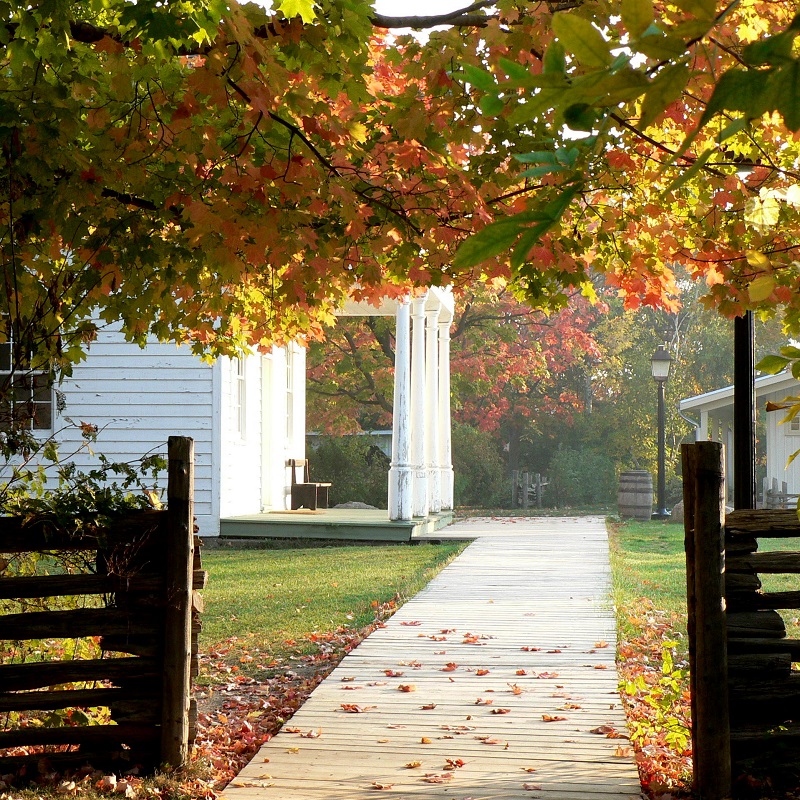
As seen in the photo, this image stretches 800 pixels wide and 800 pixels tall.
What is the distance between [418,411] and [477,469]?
16.6 metres

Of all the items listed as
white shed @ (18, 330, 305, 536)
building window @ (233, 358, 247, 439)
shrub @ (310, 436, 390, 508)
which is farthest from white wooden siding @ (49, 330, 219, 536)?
shrub @ (310, 436, 390, 508)

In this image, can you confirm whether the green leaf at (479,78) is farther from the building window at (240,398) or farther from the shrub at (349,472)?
the shrub at (349,472)

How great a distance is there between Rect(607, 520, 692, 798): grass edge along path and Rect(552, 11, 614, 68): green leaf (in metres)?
4.35

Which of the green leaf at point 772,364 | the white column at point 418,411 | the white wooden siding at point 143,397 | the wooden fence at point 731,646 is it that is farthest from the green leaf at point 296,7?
the white column at point 418,411

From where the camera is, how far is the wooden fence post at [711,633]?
457 centimetres

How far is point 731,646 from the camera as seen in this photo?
15.4 feet

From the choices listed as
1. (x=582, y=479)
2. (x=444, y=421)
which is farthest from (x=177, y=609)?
(x=582, y=479)

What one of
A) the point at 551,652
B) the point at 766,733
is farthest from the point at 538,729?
the point at 551,652

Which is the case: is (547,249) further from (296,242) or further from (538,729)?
(538,729)

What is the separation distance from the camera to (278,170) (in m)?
4.92

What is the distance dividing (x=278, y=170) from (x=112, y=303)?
6.70ft

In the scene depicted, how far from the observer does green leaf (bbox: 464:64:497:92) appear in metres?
0.98

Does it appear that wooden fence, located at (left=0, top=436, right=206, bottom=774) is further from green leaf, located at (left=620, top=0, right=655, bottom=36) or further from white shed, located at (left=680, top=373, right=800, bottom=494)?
white shed, located at (left=680, top=373, right=800, bottom=494)

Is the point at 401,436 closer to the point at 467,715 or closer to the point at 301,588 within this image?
the point at 301,588
